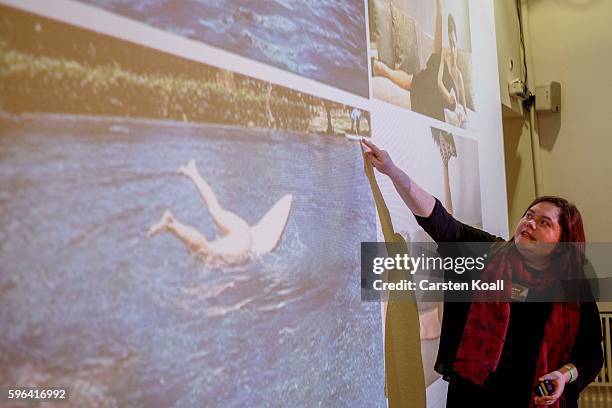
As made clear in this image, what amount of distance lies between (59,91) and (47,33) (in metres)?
0.07

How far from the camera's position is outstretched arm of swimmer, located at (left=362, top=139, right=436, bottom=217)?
1517 millimetres

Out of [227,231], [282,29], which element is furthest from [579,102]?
[227,231]

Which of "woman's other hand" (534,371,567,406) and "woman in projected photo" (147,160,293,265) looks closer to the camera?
"woman in projected photo" (147,160,293,265)

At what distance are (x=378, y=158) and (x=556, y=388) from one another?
85cm

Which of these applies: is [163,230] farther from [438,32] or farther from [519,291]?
[438,32]

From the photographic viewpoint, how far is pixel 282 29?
1208 mm

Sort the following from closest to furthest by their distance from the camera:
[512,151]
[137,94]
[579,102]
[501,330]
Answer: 1. [137,94]
2. [501,330]
3. [579,102]
4. [512,151]

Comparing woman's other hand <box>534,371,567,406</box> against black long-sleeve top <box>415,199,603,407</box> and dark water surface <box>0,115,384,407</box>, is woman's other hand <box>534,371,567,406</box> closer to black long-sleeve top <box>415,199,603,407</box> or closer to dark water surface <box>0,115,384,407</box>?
black long-sleeve top <box>415,199,603,407</box>

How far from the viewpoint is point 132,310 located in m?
0.84

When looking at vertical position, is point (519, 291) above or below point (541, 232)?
below

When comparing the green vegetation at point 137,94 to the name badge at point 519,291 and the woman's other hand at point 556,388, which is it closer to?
the name badge at point 519,291

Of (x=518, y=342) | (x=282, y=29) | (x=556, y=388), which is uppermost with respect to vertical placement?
(x=282, y=29)

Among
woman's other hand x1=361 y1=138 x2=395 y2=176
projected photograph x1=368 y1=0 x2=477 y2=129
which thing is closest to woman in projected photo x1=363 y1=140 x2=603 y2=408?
woman's other hand x1=361 y1=138 x2=395 y2=176

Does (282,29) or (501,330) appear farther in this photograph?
(501,330)
